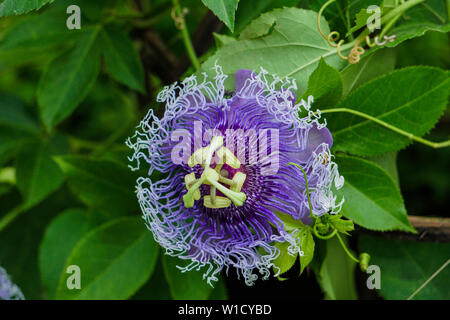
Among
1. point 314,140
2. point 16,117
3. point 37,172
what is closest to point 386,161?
point 314,140

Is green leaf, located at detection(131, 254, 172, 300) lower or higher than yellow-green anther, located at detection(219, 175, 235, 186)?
lower

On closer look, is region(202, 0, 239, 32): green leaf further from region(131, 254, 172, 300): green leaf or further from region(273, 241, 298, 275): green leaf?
region(131, 254, 172, 300): green leaf

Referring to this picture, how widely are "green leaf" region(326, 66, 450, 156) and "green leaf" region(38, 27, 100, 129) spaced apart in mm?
691

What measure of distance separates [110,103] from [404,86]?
4.50 feet

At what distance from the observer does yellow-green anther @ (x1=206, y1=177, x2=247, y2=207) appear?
83 centimetres

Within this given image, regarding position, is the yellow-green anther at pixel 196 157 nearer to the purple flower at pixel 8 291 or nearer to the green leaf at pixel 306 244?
the green leaf at pixel 306 244

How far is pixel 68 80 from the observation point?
1.33m

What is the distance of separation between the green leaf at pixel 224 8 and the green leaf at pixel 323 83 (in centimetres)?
18

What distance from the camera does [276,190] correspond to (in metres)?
0.92

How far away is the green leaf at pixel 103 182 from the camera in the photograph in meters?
1.22

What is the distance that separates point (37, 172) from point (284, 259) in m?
0.89

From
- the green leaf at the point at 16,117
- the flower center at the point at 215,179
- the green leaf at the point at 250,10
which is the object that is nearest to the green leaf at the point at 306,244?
the flower center at the point at 215,179

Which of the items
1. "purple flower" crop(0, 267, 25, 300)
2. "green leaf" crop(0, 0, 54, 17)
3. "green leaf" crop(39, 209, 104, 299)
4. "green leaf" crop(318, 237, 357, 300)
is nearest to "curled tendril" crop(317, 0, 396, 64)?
"green leaf" crop(318, 237, 357, 300)

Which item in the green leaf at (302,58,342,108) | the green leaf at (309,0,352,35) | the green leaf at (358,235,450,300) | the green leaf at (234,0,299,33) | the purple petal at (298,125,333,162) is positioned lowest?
the green leaf at (358,235,450,300)
